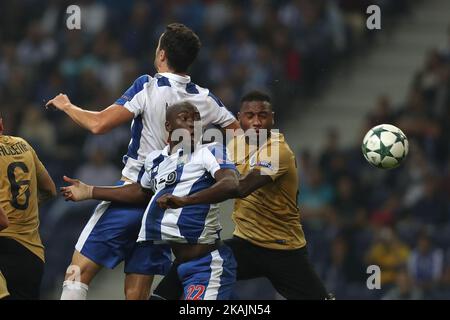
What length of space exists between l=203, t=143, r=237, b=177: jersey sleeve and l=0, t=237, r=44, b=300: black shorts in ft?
4.96

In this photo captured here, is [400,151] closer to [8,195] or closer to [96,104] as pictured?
[8,195]

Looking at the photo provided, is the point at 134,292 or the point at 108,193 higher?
the point at 108,193

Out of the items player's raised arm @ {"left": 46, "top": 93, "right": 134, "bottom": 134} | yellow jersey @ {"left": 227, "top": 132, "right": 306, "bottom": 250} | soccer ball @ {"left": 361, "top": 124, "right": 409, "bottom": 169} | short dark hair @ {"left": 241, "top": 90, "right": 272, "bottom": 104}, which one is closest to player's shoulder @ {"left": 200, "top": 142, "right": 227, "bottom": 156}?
player's raised arm @ {"left": 46, "top": 93, "right": 134, "bottom": 134}

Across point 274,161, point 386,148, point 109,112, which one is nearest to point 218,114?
point 274,161

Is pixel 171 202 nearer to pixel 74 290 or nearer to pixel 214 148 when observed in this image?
pixel 214 148

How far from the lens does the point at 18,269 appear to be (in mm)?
8688

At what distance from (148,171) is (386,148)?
2.14 meters

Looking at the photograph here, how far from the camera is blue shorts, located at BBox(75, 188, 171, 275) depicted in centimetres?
880

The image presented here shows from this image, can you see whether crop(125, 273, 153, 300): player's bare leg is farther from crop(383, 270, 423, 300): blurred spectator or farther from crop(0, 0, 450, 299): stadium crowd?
crop(383, 270, 423, 300): blurred spectator

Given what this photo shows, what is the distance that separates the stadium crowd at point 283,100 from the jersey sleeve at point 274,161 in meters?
4.44

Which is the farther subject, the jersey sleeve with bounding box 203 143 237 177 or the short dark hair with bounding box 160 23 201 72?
the short dark hair with bounding box 160 23 201 72

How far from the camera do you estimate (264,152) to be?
30.0ft
